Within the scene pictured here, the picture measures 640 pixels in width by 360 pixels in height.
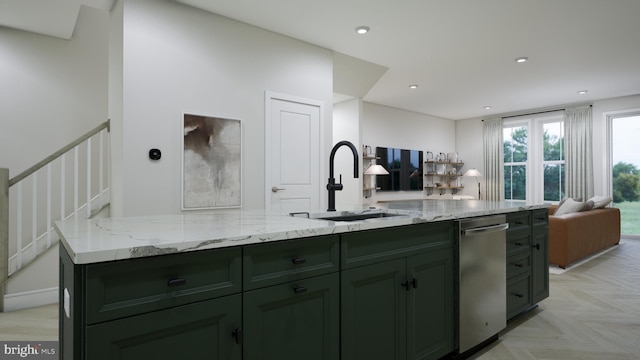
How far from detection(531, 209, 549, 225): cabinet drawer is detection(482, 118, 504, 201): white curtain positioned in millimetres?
5908

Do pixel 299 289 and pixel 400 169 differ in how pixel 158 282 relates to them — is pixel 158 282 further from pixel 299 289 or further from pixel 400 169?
pixel 400 169

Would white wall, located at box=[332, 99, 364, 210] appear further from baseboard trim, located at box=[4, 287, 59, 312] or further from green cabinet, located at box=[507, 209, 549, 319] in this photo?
baseboard trim, located at box=[4, 287, 59, 312]

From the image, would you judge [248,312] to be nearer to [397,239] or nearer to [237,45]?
[397,239]

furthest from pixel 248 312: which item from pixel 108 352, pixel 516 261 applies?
pixel 516 261

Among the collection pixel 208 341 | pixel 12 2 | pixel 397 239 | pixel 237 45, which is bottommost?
pixel 208 341

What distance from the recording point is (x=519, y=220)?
2.66m

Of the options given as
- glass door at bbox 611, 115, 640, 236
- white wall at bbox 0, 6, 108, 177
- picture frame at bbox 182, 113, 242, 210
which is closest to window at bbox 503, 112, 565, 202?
glass door at bbox 611, 115, 640, 236

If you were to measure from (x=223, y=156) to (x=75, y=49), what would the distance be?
2493 mm

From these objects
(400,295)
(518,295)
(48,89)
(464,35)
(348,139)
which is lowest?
(518,295)

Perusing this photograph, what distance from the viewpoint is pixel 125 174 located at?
3.09 metres

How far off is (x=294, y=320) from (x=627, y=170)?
26.9ft

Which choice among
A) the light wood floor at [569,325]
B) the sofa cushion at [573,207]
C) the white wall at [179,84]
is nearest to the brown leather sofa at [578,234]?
the sofa cushion at [573,207]

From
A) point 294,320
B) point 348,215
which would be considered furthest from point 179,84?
point 294,320

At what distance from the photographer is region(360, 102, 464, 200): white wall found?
7512 mm
